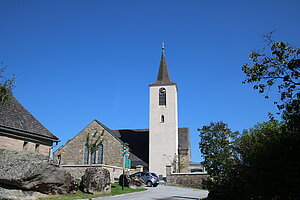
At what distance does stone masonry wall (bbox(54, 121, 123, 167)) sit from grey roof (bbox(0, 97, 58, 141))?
57.2ft

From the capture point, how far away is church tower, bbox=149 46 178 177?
39.6m

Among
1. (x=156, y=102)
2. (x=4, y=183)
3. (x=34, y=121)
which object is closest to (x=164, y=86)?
(x=156, y=102)

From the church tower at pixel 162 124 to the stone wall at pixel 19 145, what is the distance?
2077 centimetres

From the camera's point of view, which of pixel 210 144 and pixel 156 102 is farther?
pixel 156 102

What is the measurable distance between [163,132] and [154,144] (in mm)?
2148

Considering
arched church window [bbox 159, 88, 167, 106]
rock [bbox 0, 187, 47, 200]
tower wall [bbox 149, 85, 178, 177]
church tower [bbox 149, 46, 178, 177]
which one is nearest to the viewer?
rock [bbox 0, 187, 47, 200]

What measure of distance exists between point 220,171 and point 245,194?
2327mm

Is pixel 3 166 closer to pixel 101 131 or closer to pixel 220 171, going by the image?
pixel 220 171

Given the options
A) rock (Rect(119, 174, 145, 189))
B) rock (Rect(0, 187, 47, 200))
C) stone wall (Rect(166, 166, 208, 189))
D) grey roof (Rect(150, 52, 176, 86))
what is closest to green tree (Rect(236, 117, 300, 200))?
rock (Rect(0, 187, 47, 200))

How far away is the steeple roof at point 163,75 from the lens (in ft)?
143

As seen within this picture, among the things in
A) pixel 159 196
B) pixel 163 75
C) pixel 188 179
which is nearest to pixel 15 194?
pixel 159 196

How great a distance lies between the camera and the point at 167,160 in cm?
3938

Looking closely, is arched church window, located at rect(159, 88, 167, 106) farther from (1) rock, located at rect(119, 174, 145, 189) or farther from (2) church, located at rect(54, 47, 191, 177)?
(1) rock, located at rect(119, 174, 145, 189)

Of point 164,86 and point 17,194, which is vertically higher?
point 164,86
